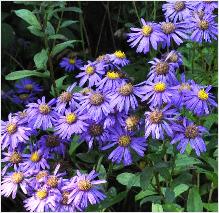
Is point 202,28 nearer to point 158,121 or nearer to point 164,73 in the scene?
point 164,73

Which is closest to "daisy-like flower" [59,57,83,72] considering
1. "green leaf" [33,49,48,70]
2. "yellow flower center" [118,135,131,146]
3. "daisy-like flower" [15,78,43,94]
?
"daisy-like flower" [15,78,43,94]

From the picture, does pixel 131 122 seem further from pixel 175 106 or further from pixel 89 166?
pixel 89 166

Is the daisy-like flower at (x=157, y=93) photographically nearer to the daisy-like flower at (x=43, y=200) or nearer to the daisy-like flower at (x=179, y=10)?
the daisy-like flower at (x=43, y=200)

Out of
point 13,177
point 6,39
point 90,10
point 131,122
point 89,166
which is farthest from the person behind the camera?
point 90,10

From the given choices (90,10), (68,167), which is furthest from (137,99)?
(90,10)

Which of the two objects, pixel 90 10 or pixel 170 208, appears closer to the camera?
pixel 170 208

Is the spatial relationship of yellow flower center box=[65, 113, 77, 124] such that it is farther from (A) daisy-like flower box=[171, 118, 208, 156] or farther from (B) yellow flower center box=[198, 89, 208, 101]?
(B) yellow flower center box=[198, 89, 208, 101]

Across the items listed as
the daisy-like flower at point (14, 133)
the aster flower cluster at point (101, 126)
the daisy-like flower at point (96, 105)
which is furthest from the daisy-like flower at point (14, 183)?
the daisy-like flower at point (96, 105)
